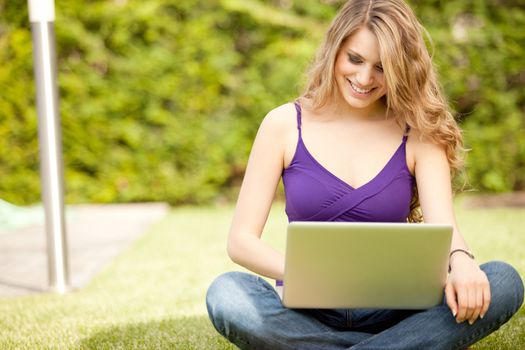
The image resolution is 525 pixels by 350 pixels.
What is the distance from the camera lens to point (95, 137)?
7188 millimetres

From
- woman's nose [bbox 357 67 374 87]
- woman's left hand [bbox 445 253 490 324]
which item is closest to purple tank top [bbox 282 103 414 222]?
woman's nose [bbox 357 67 374 87]

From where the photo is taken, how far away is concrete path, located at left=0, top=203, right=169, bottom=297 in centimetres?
412

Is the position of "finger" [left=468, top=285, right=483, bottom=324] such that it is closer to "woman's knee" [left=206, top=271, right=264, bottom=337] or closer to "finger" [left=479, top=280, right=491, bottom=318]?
"finger" [left=479, top=280, right=491, bottom=318]

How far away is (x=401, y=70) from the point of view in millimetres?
2303

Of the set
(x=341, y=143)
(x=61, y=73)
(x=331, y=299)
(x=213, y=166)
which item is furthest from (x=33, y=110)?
(x=331, y=299)

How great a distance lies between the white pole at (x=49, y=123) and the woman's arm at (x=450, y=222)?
2031 mm

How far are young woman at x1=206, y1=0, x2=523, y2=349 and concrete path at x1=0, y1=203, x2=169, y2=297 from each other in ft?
6.40

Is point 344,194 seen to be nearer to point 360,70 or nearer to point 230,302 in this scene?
point 360,70

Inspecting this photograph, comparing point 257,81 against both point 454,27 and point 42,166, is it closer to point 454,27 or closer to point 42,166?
point 454,27

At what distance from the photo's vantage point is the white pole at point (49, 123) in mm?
3658

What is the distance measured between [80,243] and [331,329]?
3.53 metres

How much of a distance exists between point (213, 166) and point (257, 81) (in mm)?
960

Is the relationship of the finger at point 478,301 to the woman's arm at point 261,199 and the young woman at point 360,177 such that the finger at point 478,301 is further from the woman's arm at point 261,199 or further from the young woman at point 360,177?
the woman's arm at point 261,199

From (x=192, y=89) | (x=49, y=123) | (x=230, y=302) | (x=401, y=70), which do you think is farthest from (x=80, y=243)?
(x=401, y=70)
